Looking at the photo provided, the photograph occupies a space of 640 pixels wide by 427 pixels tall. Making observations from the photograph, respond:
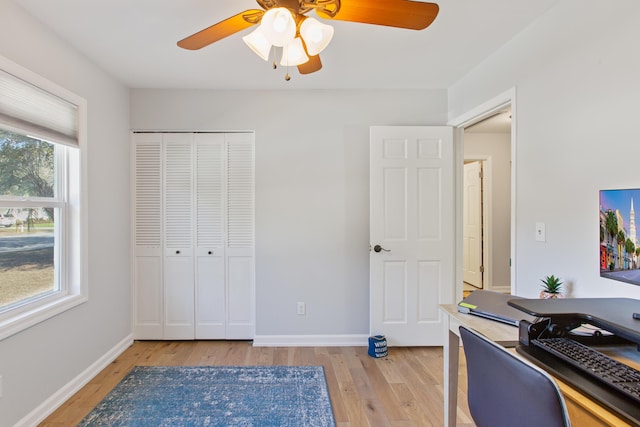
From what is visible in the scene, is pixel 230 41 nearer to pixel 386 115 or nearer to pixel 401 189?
pixel 386 115

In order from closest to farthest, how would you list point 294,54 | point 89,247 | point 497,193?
point 294,54, point 89,247, point 497,193

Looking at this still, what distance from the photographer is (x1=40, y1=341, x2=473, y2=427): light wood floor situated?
Answer: 1.99 m

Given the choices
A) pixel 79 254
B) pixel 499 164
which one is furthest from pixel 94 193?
pixel 499 164

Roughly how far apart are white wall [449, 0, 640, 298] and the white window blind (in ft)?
9.88

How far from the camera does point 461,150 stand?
3.05 m

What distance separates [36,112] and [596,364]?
2.92 metres

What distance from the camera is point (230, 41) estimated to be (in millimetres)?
2141

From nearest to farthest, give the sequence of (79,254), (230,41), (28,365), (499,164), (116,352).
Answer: (28,365) < (230,41) < (79,254) < (116,352) < (499,164)

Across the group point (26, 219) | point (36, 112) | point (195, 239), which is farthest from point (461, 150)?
point (26, 219)

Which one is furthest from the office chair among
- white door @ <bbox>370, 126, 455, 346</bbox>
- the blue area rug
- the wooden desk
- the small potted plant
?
white door @ <bbox>370, 126, 455, 346</bbox>

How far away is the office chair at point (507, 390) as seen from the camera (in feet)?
2.42

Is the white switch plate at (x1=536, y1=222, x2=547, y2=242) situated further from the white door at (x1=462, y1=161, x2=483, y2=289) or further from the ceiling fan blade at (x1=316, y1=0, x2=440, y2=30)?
the white door at (x1=462, y1=161, x2=483, y2=289)

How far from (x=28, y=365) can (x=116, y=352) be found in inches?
37.8

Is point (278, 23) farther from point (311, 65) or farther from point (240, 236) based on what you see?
point (240, 236)
